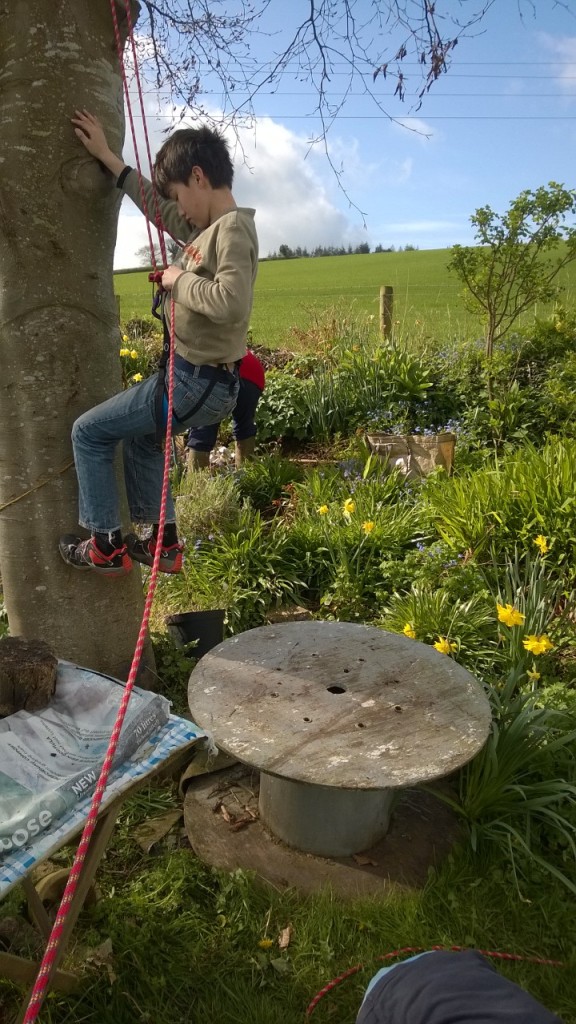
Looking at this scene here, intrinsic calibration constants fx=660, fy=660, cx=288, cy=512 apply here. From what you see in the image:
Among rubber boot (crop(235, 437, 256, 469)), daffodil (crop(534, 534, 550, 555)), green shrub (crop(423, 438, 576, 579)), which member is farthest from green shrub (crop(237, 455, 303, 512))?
daffodil (crop(534, 534, 550, 555))

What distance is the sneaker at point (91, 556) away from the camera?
2.54 meters

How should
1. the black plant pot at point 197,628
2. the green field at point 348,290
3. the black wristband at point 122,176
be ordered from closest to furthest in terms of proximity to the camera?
the black wristband at point 122,176 → the black plant pot at point 197,628 → the green field at point 348,290

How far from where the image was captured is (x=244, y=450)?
18.4 feet

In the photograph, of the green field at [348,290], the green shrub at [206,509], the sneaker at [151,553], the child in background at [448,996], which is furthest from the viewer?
the green field at [348,290]

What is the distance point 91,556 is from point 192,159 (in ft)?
5.01

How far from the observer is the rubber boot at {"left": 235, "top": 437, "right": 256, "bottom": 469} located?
5598mm

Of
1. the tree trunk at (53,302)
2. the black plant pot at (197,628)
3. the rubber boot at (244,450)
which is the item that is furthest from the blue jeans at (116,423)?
the rubber boot at (244,450)

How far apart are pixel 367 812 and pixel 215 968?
686 millimetres

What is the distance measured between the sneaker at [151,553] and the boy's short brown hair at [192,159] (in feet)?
4.50

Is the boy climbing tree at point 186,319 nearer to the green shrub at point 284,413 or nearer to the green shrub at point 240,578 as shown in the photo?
the green shrub at point 240,578

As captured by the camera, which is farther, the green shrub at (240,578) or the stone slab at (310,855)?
the green shrub at (240,578)

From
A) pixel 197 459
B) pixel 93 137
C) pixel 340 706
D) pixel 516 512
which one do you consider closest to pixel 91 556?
pixel 340 706

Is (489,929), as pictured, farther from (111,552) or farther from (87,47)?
(87,47)

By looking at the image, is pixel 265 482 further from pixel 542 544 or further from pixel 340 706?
pixel 340 706
